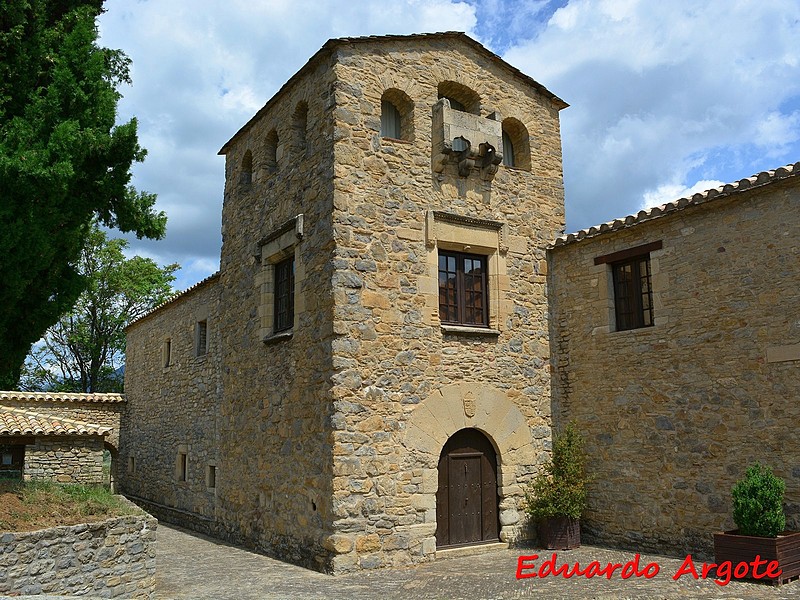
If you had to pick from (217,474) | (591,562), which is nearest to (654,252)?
(591,562)

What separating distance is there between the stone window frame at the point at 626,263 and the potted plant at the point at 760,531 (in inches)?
103

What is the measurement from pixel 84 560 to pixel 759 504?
7.50m

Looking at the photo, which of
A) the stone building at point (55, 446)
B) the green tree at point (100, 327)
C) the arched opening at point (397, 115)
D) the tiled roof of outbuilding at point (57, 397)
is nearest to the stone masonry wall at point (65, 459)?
the stone building at point (55, 446)

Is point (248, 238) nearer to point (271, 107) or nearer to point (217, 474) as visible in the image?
point (271, 107)

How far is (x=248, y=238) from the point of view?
12.4 meters

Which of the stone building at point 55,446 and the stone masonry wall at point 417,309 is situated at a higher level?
the stone masonry wall at point 417,309

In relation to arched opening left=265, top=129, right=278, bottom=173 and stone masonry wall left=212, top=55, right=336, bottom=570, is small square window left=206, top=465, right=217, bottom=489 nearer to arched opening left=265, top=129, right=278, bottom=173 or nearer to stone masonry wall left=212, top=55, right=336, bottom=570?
stone masonry wall left=212, top=55, right=336, bottom=570

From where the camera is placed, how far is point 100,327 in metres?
30.1

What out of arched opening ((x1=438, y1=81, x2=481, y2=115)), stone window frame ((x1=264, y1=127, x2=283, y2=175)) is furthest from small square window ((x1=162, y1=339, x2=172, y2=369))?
arched opening ((x1=438, y1=81, x2=481, y2=115))

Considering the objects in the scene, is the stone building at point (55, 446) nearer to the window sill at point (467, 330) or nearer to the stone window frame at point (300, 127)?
the stone window frame at point (300, 127)

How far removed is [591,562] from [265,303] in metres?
6.43

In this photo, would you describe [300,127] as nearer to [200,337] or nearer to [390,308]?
[390,308]

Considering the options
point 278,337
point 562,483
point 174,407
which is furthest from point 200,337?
point 562,483

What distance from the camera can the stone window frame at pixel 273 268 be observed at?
10391mm
